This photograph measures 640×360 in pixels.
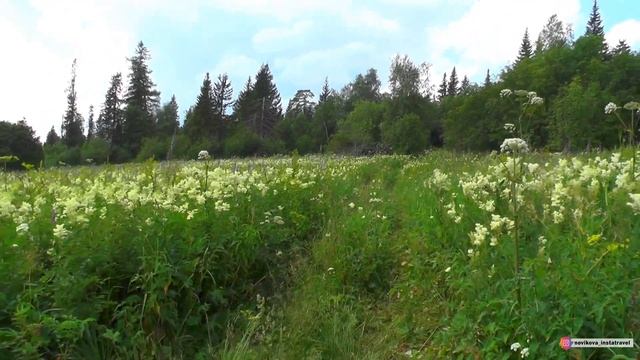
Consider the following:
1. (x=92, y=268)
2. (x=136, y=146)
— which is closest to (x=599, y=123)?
(x=92, y=268)

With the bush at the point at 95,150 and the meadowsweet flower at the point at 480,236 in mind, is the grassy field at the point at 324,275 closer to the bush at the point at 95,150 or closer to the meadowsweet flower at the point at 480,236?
the meadowsweet flower at the point at 480,236

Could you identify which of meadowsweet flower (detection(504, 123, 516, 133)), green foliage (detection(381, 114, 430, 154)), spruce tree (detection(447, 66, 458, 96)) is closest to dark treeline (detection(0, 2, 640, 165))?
green foliage (detection(381, 114, 430, 154))

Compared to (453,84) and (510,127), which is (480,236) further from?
(453,84)

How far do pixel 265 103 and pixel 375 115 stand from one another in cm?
2267

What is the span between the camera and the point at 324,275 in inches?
182

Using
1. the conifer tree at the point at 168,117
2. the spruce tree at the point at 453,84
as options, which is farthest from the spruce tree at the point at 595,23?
the conifer tree at the point at 168,117

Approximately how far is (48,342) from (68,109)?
96.4m

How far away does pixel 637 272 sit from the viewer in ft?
8.46

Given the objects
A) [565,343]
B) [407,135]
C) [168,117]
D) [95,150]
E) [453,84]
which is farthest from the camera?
[453,84]

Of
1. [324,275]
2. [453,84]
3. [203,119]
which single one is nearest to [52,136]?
[203,119]

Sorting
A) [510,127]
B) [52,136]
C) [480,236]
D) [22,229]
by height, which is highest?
[52,136]

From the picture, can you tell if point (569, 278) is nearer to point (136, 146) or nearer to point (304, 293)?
point (304, 293)

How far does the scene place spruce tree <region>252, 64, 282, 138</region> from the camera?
83125 mm

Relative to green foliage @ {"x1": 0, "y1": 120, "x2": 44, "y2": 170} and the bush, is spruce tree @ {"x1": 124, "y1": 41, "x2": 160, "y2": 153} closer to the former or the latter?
the bush
